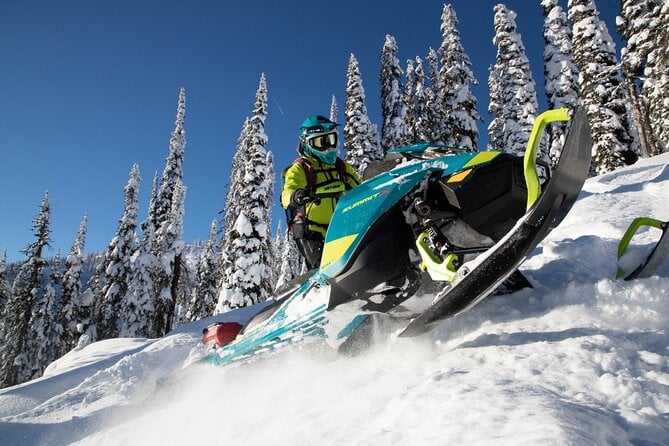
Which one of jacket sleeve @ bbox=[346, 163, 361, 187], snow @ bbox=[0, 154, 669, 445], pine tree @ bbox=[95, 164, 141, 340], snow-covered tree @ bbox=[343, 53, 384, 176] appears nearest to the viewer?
snow @ bbox=[0, 154, 669, 445]

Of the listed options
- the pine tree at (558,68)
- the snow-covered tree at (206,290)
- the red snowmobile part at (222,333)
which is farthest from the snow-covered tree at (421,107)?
the red snowmobile part at (222,333)

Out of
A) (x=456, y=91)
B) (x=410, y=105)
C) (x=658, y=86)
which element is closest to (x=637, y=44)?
(x=658, y=86)

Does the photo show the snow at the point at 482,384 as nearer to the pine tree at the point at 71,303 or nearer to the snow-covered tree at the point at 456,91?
the snow-covered tree at the point at 456,91

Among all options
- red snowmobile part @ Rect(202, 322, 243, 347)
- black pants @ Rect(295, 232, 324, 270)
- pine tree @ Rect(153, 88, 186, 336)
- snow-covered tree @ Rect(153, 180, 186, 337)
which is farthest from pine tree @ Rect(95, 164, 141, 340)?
black pants @ Rect(295, 232, 324, 270)

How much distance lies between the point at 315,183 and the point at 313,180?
43 millimetres

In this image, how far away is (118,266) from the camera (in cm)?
3077

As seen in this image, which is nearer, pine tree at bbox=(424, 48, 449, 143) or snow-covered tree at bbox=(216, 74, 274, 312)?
snow-covered tree at bbox=(216, 74, 274, 312)

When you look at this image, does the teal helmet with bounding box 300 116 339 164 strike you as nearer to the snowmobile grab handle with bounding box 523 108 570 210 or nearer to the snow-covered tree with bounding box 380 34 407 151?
the snowmobile grab handle with bounding box 523 108 570 210

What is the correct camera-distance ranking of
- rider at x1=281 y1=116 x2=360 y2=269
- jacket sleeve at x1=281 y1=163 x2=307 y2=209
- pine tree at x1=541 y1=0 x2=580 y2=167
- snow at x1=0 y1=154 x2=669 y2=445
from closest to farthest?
1. snow at x1=0 y1=154 x2=669 y2=445
2. jacket sleeve at x1=281 y1=163 x2=307 y2=209
3. rider at x1=281 y1=116 x2=360 y2=269
4. pine tree at x1=541 y1=0 x2=580 y2=167

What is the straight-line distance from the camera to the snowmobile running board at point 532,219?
2.29m

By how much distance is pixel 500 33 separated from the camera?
28234 millimetres

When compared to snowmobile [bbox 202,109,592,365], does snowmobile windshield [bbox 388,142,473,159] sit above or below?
above

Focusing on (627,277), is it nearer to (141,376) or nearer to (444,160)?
(444,160)

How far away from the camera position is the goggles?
4758 millimetres
